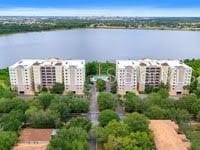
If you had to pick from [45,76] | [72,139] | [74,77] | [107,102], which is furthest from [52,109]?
[45,76]

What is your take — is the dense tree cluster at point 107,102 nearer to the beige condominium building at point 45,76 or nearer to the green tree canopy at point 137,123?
the green tree canopy at point 137,123

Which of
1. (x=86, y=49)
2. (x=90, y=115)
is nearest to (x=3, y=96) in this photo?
(x=90, y=115)

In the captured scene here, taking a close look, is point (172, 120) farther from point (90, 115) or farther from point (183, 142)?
point (90, 115)

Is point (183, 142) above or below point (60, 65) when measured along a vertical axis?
below

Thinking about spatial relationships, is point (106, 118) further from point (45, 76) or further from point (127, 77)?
point (45, 76)

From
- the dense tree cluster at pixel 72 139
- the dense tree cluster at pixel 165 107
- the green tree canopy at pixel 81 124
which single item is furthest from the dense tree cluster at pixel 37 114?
the dense tree cluster at pixel 165 107

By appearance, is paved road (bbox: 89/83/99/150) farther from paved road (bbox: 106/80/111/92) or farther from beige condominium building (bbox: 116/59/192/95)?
beige condominium building (bbox: 116/59/192/95)
